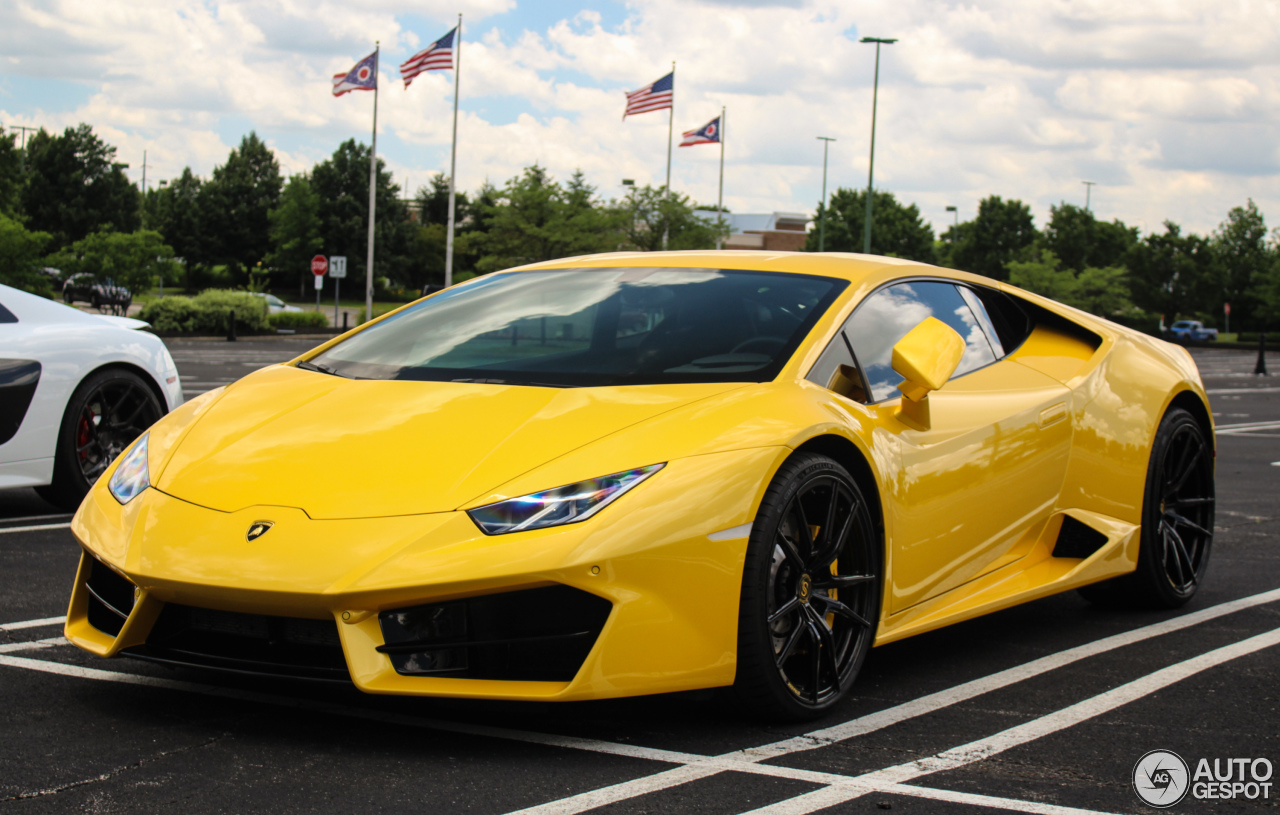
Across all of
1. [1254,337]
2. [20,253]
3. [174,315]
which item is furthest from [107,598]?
[1254,337]

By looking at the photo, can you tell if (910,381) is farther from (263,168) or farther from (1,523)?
(263,168)

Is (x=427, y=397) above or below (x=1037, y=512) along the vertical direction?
above

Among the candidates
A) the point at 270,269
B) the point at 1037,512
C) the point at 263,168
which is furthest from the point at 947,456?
the point at 263,168

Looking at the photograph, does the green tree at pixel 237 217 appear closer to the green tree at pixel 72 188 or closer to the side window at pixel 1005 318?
the green tree at pixel 72 188

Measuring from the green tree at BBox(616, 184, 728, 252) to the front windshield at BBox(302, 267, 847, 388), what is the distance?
4712cm

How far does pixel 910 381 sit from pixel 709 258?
92cm

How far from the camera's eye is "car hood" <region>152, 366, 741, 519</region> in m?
3.06

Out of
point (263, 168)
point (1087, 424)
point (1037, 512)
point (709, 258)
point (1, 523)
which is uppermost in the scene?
point (263, 168)

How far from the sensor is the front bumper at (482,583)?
283 cm

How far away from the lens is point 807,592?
3.38 metres

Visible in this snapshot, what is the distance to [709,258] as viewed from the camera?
4375 mm

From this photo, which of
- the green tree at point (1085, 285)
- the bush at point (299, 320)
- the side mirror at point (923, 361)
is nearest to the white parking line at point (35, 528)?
the side mirror at point (923, 361)

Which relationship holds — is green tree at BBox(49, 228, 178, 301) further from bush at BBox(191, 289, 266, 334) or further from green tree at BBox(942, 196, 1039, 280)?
green tree at BBox(942, 196, 1039, 280)

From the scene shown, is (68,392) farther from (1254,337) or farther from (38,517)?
(1254,337)
